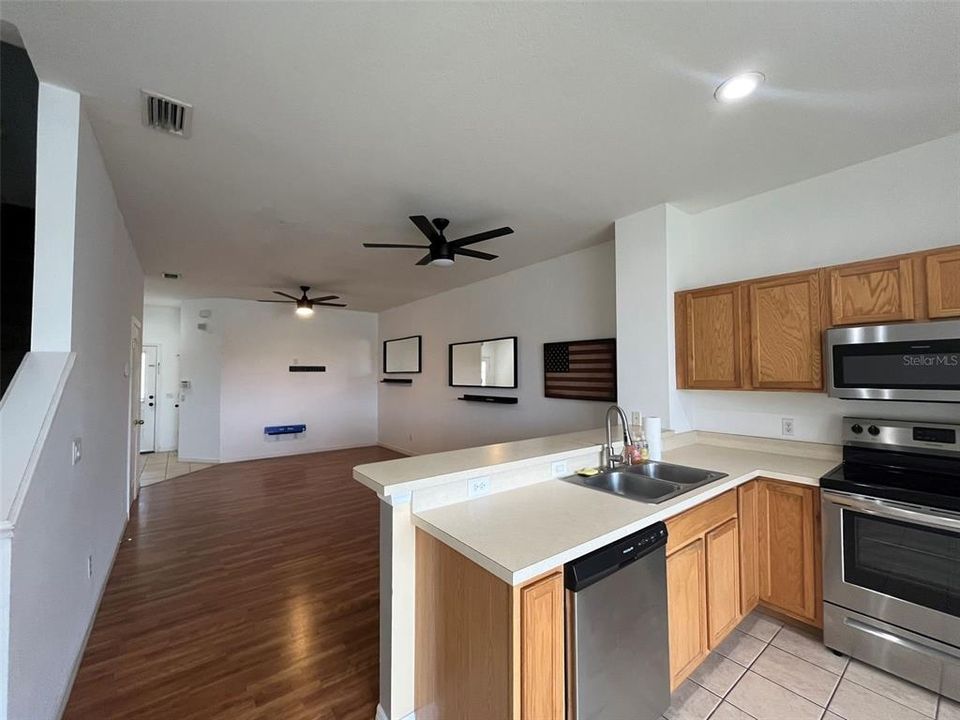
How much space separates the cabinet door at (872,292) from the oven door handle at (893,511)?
93 cm

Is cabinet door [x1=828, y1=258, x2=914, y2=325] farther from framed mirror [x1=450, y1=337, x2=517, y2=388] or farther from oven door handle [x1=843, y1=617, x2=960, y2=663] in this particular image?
framed mirror [x1=450, y1=337, x2=517, y2=388]

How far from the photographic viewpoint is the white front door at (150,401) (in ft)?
23.7

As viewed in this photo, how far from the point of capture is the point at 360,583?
270 centimetres

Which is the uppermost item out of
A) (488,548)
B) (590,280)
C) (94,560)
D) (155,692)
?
(590,280)

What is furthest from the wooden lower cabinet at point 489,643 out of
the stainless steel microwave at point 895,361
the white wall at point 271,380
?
the white wall at point 271,380

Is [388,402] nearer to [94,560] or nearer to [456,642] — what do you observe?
[94,560]

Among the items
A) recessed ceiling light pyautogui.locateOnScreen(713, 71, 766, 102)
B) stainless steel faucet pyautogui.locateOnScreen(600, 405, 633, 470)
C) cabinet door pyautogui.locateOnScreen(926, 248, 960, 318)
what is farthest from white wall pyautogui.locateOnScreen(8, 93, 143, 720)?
cabinet door pyautogui.locateOnScreen(926, 248, 960, 318)

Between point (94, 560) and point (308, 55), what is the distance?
3.02 metres

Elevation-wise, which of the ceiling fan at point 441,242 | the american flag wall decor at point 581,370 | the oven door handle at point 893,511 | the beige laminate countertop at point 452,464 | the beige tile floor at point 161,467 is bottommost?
the beige tile floor at point 161,467

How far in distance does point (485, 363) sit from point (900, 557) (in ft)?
12.9

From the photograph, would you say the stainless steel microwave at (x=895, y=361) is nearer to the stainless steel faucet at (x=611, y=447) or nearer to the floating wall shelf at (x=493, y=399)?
the stainless steel faucet at (x=611, y=447)

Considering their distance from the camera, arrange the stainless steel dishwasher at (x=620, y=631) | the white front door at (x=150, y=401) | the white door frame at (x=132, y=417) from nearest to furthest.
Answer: the stainless steel dishwasher at (x=620, y=631) < the white door frame at (x=132, y=417) < the white front door at (x=150, y=401)

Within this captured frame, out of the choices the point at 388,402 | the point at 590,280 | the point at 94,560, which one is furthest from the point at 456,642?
the point at 388,402

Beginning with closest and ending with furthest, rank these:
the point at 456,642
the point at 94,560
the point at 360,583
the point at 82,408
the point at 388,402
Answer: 1. the point at 456,642
2. the point at 82,408
3. the point at 94,560
4. the point at 360,583
5. the point at 388,402
